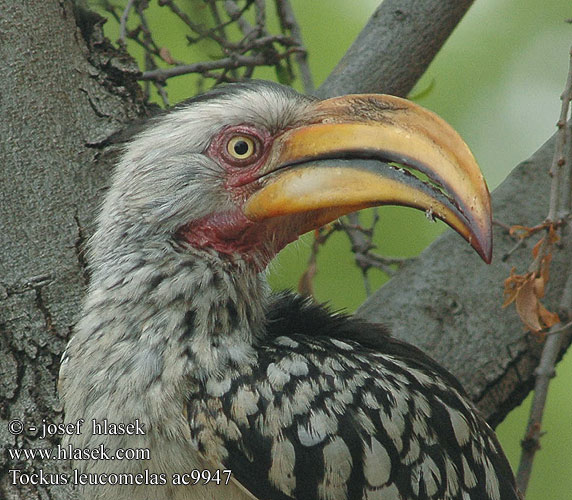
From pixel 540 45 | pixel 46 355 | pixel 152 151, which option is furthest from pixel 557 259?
pixel 540 45

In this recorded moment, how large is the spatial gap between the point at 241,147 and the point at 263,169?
0.09 meters

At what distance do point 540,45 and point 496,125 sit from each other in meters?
0.60

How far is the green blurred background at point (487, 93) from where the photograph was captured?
442cm

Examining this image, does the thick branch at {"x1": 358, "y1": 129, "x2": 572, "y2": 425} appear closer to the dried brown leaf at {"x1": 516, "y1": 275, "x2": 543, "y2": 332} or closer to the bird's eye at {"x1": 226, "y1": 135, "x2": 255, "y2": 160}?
the dried brown leaf at {"x1": 516, "y1": 275, "x2": 543, "y2": 332}

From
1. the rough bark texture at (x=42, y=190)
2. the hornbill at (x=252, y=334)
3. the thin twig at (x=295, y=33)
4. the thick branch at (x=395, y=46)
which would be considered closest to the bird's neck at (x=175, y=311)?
the hornbill at (x=252, y=334)

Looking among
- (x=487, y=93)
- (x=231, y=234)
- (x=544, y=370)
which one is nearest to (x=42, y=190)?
(x=231, y=234)

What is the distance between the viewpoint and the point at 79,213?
2.93 meters

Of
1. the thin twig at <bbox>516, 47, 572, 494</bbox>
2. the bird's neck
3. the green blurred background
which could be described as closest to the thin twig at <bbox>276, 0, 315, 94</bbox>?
the green blurred background

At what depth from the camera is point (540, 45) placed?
5.32 m

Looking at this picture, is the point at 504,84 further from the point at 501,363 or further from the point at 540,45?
the point at 501,363

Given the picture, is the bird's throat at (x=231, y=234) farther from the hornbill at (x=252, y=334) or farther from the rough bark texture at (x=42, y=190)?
the rough bark texture at (x=42, y=190)

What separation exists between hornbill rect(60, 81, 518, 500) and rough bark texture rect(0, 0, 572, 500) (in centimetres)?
23

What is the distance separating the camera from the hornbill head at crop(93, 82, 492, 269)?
227 cm

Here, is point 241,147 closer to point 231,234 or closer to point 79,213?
point 231,234
